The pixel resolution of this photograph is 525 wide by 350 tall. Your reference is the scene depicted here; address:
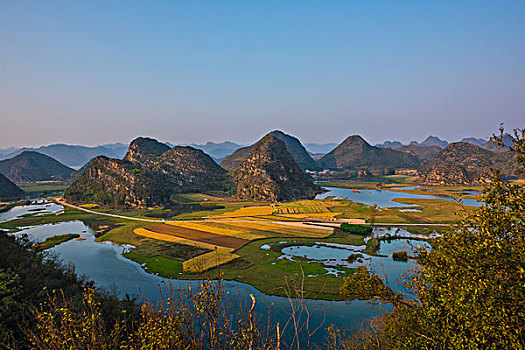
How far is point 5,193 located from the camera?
16212 cm

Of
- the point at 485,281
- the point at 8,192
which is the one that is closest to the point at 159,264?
the point at 485,281

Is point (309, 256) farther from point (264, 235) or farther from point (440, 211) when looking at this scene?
point (440, 211)

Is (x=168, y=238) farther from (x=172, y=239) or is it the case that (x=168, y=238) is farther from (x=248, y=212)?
(x=248, y=212)

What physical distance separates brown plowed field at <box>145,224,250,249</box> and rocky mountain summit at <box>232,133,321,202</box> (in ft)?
247

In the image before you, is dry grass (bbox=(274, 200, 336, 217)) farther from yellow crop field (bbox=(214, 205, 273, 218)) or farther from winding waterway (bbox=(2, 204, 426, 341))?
winding waterway (bbox=(2, 204, 426, 341))

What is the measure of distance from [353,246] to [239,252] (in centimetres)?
2505

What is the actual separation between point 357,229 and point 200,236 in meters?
40.6

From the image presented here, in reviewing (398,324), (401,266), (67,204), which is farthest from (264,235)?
(67,204)

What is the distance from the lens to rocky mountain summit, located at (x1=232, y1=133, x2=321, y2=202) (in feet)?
527

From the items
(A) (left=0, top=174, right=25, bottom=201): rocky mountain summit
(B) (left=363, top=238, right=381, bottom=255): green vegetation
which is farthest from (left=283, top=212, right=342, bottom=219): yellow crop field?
(A) (left=0, top=174, right=25, bottom=201): rocky mountain summit

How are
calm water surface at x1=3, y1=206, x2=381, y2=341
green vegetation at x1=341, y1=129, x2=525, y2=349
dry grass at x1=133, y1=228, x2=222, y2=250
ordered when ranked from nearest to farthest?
green vegetation at x1=341, y1=129, x2=525, y2=349, calm water surface at x1=3, y1=206, x2=381, y2=341, dry grass at x1=133, y1=228, x2=222, y2=250

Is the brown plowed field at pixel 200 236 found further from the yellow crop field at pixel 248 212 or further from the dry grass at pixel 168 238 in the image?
the yellow crop field at pixel 248 212

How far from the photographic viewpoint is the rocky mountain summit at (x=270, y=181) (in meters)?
160

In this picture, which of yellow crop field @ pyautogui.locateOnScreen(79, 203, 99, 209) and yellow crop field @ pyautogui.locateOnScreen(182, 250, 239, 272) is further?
yellow crop field @ pyautogui.locateOnScreen(79, 203, 99, 209)
